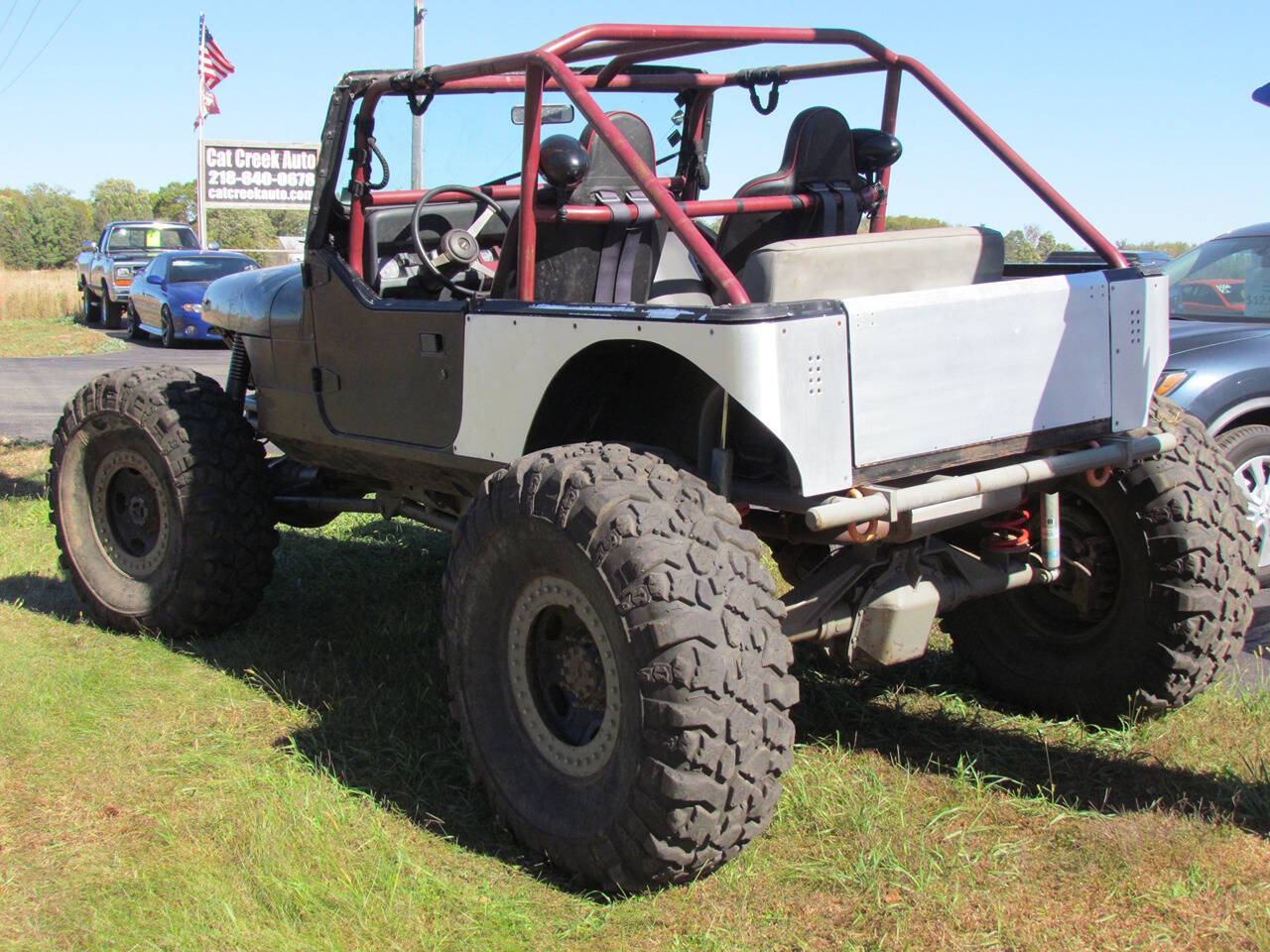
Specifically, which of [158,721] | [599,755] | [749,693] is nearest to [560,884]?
[599,755]

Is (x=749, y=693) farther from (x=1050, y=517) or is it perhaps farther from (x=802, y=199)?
(x=802, y=199)

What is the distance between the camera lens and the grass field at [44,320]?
19.8 meters

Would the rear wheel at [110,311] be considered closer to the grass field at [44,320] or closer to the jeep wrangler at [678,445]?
the grass field at [44,320]

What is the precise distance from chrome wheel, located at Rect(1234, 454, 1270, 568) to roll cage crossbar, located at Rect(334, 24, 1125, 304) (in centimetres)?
243

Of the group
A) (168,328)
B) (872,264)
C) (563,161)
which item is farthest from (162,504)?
(168,328)

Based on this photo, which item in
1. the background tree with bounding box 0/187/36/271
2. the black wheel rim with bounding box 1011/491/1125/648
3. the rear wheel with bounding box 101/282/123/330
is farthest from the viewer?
the background tree with bounding box 0/187/36/271

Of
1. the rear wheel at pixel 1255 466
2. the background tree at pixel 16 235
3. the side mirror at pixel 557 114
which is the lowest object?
the rear wheel at pixel 1255 466

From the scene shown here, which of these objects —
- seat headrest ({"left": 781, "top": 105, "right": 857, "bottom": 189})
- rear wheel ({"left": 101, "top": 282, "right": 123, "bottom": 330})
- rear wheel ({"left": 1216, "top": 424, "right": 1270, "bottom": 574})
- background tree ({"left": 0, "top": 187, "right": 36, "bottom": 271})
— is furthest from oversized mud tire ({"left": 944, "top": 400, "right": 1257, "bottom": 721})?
background tree ({"left": 0, "top": 187, "right": 36, "bottom": 271})

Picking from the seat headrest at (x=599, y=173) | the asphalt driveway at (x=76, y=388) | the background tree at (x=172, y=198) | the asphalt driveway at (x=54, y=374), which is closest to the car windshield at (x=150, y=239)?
the asphalt driveway at (x=76, y=388)

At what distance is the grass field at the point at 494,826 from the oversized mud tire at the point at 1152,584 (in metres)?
0.16

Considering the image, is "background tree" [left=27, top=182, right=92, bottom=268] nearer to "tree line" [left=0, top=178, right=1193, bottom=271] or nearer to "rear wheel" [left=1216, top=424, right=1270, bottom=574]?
"tree line" [left=0, top=178, right=1193, bottom=271]

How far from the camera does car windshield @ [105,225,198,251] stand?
25.1m

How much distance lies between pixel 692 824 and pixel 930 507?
3.49ft

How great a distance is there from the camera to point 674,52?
4.64 metres
